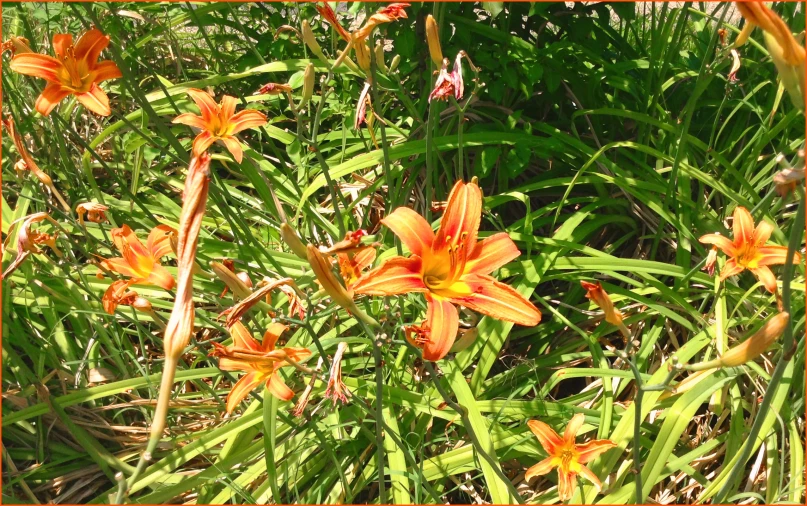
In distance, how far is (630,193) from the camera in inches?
80.6

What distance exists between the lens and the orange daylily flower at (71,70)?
1.39m

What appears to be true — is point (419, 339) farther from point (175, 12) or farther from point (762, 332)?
point (175, 12)

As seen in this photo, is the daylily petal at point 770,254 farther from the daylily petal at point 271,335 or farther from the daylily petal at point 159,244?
the daylily petal at point 159,244

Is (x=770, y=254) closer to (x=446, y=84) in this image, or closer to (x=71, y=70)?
(x=446, y=84)

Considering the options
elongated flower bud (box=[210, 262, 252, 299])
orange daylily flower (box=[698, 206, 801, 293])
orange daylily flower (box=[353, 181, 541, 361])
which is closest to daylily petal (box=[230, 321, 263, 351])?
elongated flower bud (box=[210, 262, 252, 299])

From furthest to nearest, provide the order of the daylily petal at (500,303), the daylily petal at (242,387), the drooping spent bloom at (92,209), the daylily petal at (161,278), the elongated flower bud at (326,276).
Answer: the drooping spent bloom at (92,209) → the daylily petal at (161,278) → the daylily petal at (242,387) → the daylily petal at (500,303) → the elongated flower bud at (326,276)

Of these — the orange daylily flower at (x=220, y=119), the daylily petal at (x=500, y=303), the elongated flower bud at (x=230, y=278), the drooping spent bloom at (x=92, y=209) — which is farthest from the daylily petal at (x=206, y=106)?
the daylily petal at (x=500, y=303)

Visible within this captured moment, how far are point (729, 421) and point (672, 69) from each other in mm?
1186

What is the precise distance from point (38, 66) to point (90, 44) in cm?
15

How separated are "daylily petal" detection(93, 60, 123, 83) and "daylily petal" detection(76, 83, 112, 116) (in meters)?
0.02

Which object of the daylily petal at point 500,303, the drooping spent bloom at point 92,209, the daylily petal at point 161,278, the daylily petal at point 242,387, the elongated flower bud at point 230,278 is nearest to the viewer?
the daylily petal at point 500,303

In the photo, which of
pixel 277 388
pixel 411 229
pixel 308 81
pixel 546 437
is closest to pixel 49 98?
pixel 308 81

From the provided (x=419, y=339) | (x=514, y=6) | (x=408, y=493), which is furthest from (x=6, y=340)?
(x=514, y=6)

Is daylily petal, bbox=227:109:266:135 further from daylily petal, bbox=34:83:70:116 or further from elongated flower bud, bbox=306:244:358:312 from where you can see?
elongated flower bud, bbox=306:244:358:312
